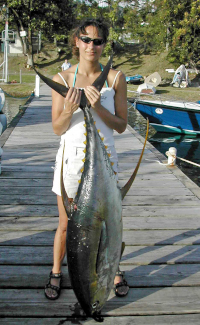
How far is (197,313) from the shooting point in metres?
2.23

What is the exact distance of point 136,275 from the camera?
2.63 m

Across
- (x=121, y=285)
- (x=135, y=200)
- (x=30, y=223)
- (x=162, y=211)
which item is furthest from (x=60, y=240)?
(x=135, y=200)

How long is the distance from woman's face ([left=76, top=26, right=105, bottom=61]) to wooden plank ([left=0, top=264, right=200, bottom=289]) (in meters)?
1.55

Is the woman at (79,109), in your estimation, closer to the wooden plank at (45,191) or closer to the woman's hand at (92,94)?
the woman's hand at (92,94)

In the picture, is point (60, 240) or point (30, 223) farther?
point (30, 223)

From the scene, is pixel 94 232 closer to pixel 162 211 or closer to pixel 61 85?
pixel 61 85

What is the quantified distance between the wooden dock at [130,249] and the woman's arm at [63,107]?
3.73 ft

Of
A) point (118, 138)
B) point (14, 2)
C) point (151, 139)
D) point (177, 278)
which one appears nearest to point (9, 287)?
point (177, 278)

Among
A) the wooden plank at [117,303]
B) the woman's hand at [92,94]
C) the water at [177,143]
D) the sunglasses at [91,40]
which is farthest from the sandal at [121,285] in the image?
the water at [177,143]

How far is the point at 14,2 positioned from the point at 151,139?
895 inches

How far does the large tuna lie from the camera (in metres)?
1.75

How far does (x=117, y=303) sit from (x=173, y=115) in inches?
444

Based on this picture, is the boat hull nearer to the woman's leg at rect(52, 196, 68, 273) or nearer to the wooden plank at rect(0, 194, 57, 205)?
the wooden plank at rect(0, 194, 57, 205)

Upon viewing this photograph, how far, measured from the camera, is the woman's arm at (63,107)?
1.81 metres
